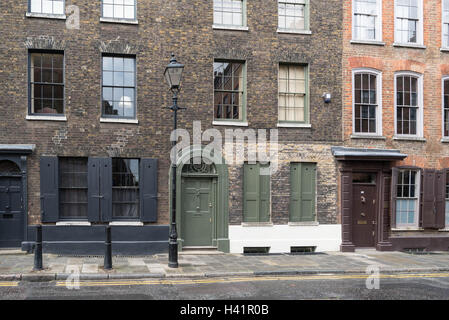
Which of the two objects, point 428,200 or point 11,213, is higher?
point 428,200

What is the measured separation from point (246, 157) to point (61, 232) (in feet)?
20.4

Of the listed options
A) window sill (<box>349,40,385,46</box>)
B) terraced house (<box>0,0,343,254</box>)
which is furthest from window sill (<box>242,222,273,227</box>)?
window sill (<box>349,40,385,46</box>)

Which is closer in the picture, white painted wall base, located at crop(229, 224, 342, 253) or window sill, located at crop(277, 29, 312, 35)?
white painted wall base, located at crop(229, 224, 342, 253)

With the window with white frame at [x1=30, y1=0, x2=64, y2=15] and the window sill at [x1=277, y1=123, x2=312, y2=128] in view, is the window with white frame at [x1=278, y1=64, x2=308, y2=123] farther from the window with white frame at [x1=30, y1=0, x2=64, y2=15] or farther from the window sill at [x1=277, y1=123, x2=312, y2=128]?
the window with white frame at [x1=30, y1=0, x2=64, y2=15]

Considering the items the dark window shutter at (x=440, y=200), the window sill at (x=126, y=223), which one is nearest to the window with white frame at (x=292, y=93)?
the dark window shutter at (x=440, y=200)

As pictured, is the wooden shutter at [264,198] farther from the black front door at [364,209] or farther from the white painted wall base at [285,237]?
the black front door at [364,209]

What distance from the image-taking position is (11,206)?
13312 mm

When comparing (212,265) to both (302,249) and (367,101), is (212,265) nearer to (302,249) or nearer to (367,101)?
(302,249)

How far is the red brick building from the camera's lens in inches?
611

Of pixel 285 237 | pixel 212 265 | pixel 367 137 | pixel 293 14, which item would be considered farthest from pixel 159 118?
pixel 367 137

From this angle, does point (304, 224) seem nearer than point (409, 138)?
Yes

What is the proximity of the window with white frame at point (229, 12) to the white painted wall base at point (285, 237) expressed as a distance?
683cm

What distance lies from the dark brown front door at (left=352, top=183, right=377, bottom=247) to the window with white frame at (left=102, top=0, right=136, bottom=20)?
9429 millimetres

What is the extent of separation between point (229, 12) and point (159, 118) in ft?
14.2
